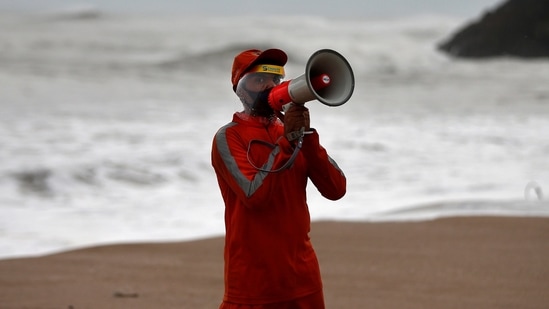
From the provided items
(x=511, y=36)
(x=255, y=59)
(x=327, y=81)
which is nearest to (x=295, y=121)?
(x=327, y=81)

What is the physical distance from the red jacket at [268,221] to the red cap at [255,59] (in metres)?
0.18

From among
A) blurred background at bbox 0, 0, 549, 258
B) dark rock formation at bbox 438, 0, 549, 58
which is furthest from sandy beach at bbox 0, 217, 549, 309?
dark rock formation at bbox 438, 0, 549, 58

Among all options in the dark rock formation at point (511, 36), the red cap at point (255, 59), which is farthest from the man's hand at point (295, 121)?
the dark rock formation at point (511, 36)

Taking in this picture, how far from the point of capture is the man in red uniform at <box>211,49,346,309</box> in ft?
8.59

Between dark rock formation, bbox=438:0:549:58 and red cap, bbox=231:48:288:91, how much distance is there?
3013 centimetres

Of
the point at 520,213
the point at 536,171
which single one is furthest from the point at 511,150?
the point at 520,213

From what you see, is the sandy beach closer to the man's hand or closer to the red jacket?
the red jacket

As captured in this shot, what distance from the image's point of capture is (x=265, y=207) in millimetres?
2588

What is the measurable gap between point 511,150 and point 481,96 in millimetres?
10290

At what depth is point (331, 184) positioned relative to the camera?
2660mm

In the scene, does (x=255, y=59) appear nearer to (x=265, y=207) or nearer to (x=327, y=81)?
(x=327, y=81)

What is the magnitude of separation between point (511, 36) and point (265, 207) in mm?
32419

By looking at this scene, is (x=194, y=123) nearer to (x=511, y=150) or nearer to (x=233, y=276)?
(x=511, y=150)

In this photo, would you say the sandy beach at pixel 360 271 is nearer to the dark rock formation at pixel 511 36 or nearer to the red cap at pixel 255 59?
the red cap at pixel 255 59
